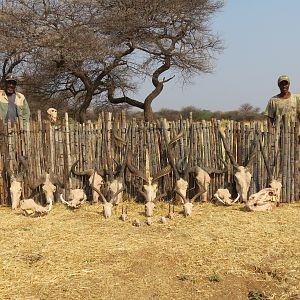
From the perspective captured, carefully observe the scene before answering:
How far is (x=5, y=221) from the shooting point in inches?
267

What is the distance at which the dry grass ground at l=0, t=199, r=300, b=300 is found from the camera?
4.25m

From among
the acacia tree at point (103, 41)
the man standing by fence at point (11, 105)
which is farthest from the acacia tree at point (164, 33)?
the man standing by fence at point (11, 105)

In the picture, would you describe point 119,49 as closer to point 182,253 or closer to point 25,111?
point 25,111

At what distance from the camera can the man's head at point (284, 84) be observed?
7.57 m

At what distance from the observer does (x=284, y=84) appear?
762 centimetres

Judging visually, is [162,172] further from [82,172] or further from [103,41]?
[103,41]

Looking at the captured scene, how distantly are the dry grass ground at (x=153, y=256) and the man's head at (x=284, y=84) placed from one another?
2.07 meters

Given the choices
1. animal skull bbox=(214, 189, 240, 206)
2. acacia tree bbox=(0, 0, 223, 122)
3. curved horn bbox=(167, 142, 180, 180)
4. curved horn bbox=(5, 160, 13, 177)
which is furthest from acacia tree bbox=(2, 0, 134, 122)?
animal skull bbox=(214, 189, 240, 206)

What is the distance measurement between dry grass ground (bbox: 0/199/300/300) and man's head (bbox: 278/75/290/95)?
207 centimetres

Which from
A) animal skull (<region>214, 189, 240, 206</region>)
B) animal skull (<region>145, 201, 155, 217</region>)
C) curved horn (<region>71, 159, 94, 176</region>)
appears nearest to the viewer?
animal skull (<region>145, 201, 155, 217</region>)

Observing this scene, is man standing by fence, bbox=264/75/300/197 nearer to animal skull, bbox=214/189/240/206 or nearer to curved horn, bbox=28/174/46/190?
animal skull, bbox=214/189/240/206

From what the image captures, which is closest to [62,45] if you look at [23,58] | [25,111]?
[23,58]

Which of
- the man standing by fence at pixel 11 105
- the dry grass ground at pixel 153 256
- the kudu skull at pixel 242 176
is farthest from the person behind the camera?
the man standing by fence at pixel 11 105

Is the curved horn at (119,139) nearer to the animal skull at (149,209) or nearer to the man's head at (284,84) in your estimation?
the animal skull at (149,209)
